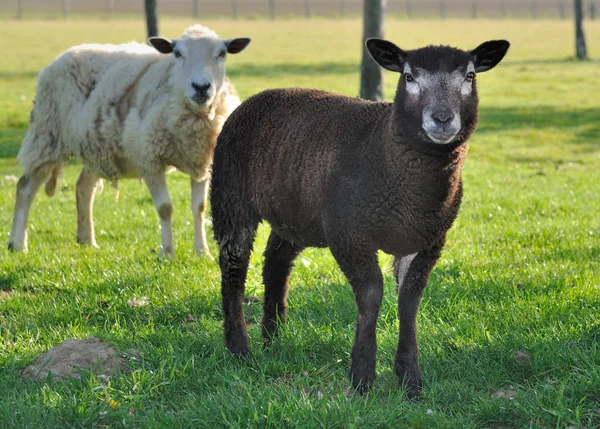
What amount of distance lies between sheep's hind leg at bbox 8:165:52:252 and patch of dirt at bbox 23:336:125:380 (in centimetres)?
390

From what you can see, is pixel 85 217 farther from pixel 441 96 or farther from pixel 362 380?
pixel 441 96

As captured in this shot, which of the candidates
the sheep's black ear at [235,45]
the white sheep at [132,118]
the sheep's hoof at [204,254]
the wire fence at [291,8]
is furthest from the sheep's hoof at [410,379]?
the wire fence at [291,8]

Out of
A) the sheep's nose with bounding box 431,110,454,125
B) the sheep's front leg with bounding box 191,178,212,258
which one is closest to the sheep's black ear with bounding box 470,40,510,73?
the sheep's nose with bounding box 431,110,454,125

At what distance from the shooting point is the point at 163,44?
866 centimetres

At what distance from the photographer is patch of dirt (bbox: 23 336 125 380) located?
Answer: 16.1 ft

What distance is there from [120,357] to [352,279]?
4.99ft

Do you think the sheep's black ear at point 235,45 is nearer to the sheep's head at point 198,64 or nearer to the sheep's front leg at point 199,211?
the sheep's head at point 198,64

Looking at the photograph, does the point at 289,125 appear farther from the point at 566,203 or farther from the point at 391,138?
the point at 566,203

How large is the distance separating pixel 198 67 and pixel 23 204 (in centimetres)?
257

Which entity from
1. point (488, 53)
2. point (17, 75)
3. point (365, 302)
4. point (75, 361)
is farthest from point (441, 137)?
point (17, 75)

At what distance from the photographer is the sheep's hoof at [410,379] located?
4705 mm

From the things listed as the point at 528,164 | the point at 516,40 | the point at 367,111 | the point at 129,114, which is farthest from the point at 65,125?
the point at 516,40

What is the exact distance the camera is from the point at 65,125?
29.7 ft

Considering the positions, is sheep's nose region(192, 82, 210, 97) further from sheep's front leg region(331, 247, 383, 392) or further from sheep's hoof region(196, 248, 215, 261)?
sheep's front leg region(331, 247, 383, 392)
